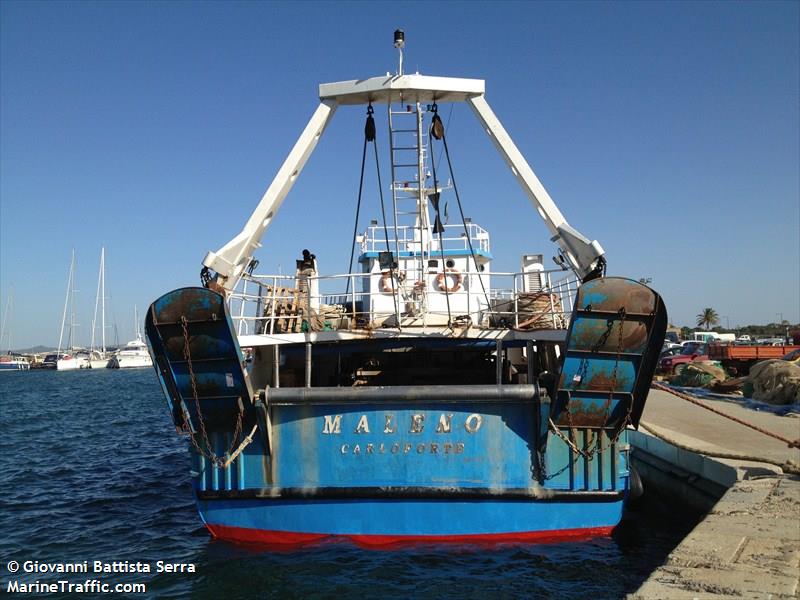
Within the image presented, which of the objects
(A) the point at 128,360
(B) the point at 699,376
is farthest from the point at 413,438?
(A) the point at 128,360

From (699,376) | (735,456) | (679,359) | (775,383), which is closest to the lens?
(735,456)

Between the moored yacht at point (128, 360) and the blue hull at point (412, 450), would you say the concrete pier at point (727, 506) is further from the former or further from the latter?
the moored yacht at point (128, 360)

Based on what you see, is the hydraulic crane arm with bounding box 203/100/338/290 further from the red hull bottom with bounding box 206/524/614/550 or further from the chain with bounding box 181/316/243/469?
the red hull bottom with bounding box 206/524/614/550

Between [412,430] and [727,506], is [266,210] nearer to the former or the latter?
[412,430]

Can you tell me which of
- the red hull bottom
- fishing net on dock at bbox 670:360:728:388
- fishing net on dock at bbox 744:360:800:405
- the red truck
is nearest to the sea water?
the red hull bottom

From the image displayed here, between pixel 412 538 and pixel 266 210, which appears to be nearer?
pixel 412 538

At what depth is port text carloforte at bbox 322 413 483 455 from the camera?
798 centimetres

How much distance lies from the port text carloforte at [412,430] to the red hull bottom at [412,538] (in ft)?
3.54

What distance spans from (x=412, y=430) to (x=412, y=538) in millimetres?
1359

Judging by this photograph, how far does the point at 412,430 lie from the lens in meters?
8.02

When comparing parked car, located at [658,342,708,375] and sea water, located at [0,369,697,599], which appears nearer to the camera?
sea water, located at [0,369,697,599]

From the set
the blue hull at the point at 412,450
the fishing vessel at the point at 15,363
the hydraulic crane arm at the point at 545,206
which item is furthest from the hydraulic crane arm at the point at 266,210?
the fishing vessel at the point at 15,363

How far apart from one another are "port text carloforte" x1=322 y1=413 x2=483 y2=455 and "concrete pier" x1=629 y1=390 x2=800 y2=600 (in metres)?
2.83

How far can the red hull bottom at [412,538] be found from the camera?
7922mm
